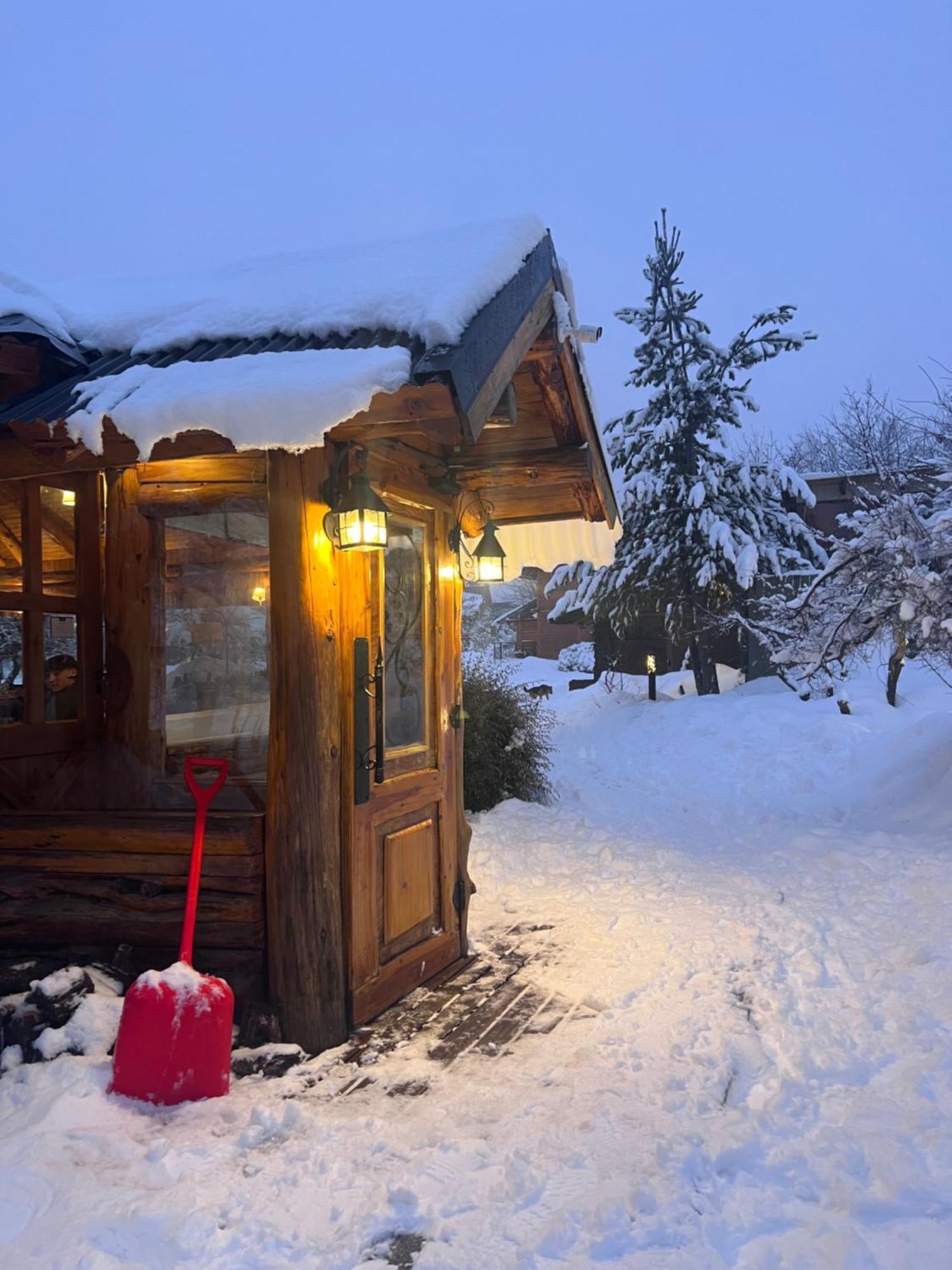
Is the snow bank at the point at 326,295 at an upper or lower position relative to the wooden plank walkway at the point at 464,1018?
upper

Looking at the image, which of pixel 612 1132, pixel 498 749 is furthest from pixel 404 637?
pixel 498 749

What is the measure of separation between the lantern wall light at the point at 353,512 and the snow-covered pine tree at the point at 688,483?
1233 cm

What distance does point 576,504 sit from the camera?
6305mm

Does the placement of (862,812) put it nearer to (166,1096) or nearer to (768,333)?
(166,1096)

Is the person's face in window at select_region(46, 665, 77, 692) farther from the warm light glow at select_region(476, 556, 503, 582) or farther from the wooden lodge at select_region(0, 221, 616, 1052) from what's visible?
the warm light glow at select_region(476, 556, 503, 582)

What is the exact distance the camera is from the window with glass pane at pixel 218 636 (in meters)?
5.07

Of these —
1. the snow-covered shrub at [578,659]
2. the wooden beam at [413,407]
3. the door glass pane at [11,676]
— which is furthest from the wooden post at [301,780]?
the snow-covered shrub at [578,659]

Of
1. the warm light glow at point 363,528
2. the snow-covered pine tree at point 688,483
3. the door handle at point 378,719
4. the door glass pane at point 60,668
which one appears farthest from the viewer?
the snow-covered pine tree at point 688,483

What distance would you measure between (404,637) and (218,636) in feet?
3.87

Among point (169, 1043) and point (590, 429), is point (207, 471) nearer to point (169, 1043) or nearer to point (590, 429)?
point (590, 429)

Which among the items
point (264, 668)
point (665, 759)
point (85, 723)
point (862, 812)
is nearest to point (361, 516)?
point (264, 668)

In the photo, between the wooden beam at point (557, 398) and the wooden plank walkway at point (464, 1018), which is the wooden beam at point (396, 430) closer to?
the wooden beam at point (557, 398)

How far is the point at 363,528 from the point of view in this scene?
390cm

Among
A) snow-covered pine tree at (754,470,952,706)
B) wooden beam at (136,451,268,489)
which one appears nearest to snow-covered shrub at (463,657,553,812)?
snow-covered pine tree at (754,470,952,706)
